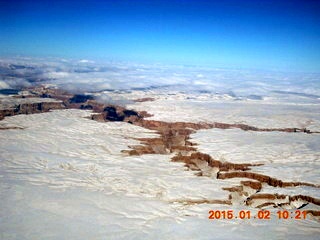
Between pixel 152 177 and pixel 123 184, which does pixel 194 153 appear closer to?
pixel 152 177

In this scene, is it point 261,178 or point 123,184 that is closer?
point 123,184

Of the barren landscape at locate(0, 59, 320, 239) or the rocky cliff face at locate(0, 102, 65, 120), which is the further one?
the rocky cliff face at locate(0, 102, 65, 120)

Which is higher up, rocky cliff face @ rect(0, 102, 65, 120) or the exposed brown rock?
rocky cliff face @ rect(0, 102, 65, 120)

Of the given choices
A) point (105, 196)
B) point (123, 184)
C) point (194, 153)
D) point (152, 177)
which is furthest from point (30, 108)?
point (105, 196)

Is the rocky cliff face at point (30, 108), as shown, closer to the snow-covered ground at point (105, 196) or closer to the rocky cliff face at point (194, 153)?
Result: the rocky cliff face at point (194, 153)

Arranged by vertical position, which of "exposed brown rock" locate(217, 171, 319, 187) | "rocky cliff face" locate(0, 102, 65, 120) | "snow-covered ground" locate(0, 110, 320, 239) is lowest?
"snow-covered ground" locate(0, 110, 320, 239)

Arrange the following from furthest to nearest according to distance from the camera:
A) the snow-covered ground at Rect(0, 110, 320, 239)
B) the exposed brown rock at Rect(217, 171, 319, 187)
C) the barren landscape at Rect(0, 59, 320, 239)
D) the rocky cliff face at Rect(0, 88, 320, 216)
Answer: the exposed brown rock at Rect(217, 171, 319, 187)
the rocky cliff face at Rect(0, 88, 320, 216)
the barren landscape at Rect(0, 59, 320, 239)
the snow-covered ground at Rect(0, 110, 320, 239)
